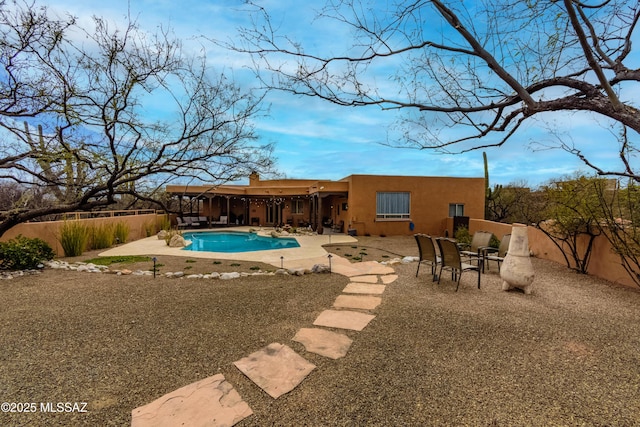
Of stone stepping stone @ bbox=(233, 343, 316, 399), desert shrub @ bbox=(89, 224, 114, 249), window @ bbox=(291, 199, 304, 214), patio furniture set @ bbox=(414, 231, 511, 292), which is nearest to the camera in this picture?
stone stepping stone @ bbox=(233, 343, 316, 399)

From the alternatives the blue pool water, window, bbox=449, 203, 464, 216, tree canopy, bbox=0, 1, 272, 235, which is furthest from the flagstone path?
window, bbox=449, 203, 464, 216

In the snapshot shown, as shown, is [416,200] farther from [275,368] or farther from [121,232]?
[275,368]

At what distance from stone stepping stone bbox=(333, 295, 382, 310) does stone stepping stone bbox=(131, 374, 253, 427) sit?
2.33 m

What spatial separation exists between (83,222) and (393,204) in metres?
13.3

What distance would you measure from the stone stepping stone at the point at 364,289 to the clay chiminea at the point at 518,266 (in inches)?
82.9

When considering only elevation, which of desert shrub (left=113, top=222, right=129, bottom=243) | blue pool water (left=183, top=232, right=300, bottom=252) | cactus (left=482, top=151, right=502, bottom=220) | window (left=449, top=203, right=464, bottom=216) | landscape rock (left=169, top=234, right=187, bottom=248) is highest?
cactus (left=482, top=151, right=502, bottom=220)

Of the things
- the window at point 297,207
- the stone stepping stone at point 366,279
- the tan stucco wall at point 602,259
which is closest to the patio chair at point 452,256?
the stone stepping stone at point 366,279

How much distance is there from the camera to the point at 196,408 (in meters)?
2.19

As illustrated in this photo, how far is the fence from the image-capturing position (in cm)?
841

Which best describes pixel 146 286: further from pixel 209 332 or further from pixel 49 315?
pixel 209 332

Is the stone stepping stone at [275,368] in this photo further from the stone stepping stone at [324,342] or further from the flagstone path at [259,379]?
the stone stepping stone at [324,342]

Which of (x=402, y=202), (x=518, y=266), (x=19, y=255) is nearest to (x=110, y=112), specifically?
(x=19, y=255)

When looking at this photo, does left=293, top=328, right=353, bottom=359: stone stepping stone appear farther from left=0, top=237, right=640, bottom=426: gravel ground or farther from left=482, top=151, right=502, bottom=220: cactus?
left=482, top=151, right=502, bottom=220: cactus

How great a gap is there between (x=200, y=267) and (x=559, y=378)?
757 cm
